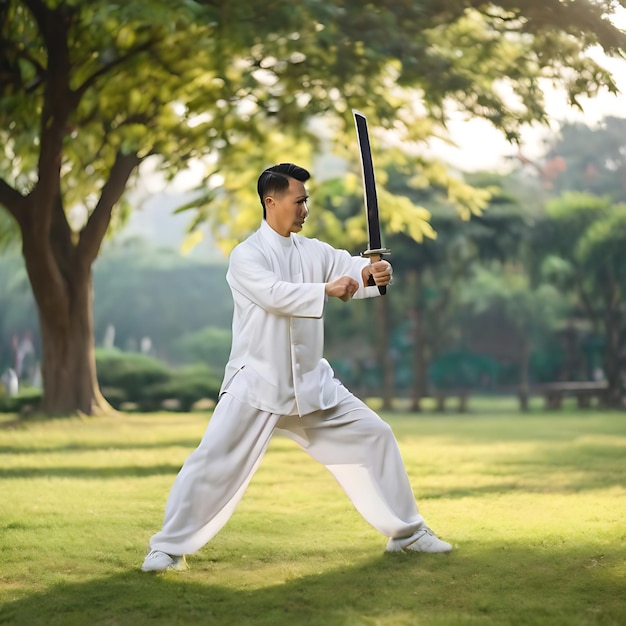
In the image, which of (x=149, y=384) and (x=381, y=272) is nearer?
(x=381, y=272)

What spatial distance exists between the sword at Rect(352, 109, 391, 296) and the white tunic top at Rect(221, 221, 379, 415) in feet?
0.88

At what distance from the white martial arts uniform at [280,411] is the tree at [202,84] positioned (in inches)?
173

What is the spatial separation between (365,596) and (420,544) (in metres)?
0.91

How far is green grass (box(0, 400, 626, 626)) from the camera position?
421cm

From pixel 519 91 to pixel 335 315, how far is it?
18.6 metres

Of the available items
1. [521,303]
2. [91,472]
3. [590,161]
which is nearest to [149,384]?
[91,472]

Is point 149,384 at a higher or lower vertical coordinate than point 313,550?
higher

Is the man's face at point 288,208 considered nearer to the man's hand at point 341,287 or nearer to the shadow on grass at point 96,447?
the man's hand at point 341,287

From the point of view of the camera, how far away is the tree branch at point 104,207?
50.6ft

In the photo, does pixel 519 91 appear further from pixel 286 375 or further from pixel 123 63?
pixel 286 375

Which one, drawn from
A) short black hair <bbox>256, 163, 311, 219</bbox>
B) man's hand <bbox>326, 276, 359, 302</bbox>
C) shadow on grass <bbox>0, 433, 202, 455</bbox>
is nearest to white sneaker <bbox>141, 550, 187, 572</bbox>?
man's hand <bbox>326, 276, 359, 302</bbox>

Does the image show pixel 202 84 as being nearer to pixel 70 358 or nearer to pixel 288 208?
pixel 70 358

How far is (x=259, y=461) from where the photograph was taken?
4969mm

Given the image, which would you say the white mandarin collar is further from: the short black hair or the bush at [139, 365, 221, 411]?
the bush at [139, 365, 221, 411]
